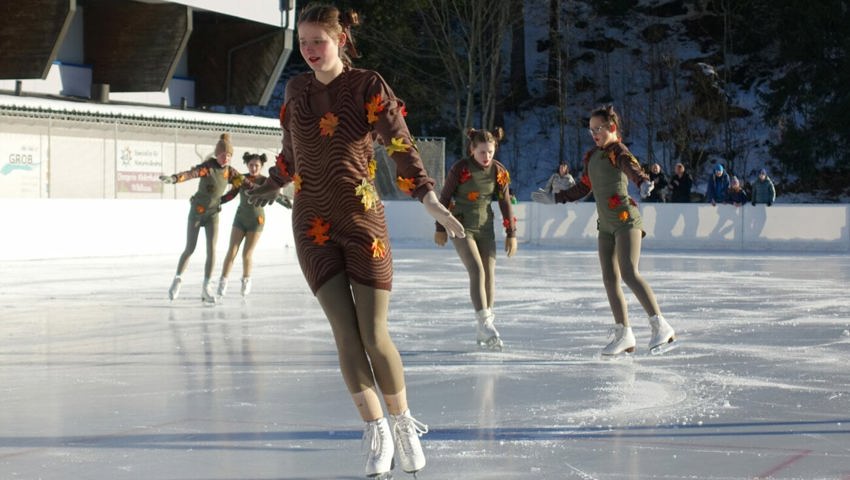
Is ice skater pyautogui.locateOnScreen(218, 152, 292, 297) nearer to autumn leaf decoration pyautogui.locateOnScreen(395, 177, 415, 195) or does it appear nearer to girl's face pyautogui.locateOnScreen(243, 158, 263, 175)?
girl's face pyautogui.locateOnScreen(243, 158, 263, 175)

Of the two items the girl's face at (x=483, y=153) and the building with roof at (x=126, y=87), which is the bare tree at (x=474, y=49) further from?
the girl's face at (x=483, y=153)

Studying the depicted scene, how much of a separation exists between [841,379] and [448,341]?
2.88 metres

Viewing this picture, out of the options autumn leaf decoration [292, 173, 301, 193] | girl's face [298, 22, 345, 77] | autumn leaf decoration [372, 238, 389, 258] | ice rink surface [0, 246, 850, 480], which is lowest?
ice rink surface [0, 246, 850, 480]

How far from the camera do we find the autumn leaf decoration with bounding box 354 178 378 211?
4.46m

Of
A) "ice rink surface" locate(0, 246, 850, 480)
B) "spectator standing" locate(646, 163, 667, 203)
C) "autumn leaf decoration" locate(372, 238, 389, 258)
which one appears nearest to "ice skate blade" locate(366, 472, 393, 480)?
"ice rink surface" locate(0, 246, 850, 480)

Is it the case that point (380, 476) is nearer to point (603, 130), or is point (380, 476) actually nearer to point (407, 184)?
point (407, 184)

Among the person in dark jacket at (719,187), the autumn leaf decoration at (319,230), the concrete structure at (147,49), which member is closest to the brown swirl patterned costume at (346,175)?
the autumn leaf decoration at (319,230)

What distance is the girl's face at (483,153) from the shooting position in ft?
28.8

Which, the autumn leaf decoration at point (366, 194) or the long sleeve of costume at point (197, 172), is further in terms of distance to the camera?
the long sleeve of costume at point (197, 172)

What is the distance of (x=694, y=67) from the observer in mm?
42938

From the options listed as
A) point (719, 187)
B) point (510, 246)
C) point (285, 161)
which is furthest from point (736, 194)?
point (285, 161)

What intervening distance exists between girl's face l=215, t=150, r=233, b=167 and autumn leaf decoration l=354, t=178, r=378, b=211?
313 inches

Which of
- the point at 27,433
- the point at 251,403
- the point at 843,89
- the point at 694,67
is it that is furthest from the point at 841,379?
the point at 694,67

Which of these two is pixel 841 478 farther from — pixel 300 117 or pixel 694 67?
pixel 694 67
